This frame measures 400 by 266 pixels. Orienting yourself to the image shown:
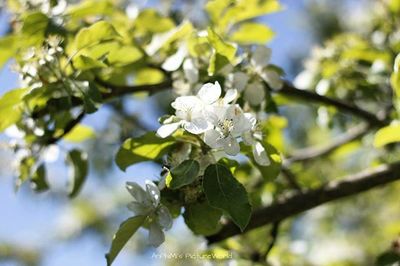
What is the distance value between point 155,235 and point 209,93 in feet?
0.97

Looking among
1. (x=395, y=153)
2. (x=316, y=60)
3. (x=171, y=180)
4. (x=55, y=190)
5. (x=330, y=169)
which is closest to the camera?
(x=171, y=180)

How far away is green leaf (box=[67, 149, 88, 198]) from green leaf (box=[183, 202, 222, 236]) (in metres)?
0.64

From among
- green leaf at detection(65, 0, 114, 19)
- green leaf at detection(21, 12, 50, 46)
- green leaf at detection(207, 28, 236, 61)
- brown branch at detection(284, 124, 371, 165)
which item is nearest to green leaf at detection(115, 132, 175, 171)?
green leaf at detection(207, 28, 236, 61)

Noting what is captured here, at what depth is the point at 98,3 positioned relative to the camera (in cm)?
185

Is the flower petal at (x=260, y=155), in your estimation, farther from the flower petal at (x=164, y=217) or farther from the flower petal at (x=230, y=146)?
the flower petal at (x=164, y=217)

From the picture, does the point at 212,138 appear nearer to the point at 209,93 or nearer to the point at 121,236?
the point at 209,93

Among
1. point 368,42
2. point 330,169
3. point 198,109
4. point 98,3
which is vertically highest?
point 198,109

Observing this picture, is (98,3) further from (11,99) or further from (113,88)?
(11,99)

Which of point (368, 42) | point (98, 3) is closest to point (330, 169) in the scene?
point (368, 42)

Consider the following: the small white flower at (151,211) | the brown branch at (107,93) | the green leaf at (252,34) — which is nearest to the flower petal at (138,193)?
the small white flower at (151,211)

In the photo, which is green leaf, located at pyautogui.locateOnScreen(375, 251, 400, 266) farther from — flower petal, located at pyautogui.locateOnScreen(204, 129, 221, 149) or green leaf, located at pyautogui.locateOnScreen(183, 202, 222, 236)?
flower petal, located at pyautogui.locateOnScreen(204, 129, 221, 149)

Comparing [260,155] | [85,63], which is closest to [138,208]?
[260,155]

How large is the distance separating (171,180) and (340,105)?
0.94m

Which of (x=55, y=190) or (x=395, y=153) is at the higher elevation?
(x=395, y=153)
